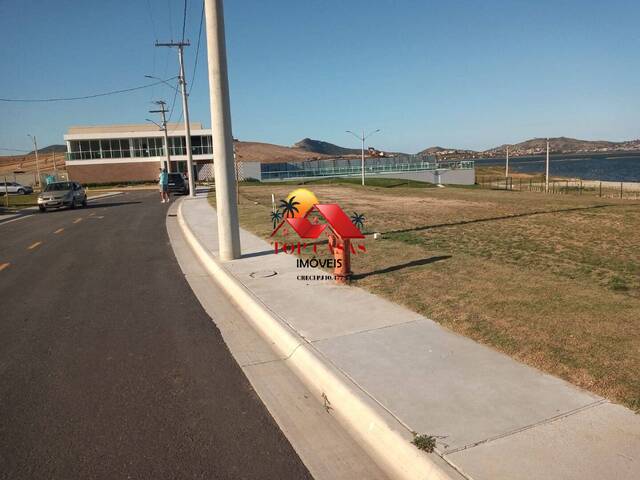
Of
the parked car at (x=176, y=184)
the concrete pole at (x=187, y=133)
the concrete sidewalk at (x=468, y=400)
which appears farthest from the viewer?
the parked car at (x=176, y=184)

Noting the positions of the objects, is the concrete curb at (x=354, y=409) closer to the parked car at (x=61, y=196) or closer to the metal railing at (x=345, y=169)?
the parked car at (x=61, y=196)

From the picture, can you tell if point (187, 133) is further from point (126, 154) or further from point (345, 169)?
point (126, 154)

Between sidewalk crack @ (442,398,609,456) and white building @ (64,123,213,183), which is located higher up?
white building @ (64,123,213,183)

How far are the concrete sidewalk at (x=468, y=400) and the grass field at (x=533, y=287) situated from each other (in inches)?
12.1

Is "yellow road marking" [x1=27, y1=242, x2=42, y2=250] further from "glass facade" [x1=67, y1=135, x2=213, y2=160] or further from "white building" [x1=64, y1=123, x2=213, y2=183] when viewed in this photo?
"glass facade" [x1=67, y1=135, x2=213, y2=160]

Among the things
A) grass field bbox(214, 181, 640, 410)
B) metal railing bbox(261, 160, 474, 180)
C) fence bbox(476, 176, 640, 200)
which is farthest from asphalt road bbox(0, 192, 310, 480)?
metal railing bbox(261, 160, 474, 180)

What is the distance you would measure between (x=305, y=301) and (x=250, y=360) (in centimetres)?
178

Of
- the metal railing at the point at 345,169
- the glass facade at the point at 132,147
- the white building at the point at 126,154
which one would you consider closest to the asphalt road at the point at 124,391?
the metal railing at the point at 345,169

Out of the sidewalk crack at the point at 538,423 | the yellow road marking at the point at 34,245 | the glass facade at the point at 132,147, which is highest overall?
the glass facade at the point at 132,147

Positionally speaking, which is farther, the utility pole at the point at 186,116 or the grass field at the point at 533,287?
the utility pole at the point at 186,116

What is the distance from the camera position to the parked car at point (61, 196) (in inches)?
1071

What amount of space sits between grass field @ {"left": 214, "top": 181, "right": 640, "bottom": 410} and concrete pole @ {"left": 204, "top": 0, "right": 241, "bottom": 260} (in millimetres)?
2703

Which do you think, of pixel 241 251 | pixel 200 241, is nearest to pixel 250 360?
pixel 241 251

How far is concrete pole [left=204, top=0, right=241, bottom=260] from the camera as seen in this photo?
31.4 feet
